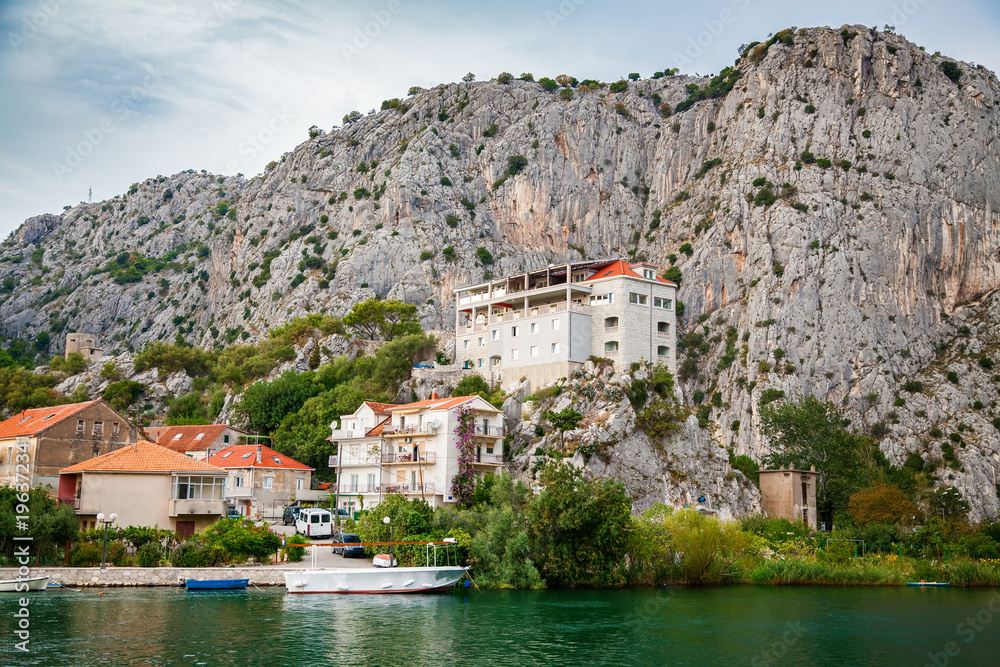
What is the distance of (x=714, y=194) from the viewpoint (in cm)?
13112

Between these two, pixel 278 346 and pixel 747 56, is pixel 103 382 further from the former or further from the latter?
pixel 747 56

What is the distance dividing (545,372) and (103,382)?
56958 millimetres

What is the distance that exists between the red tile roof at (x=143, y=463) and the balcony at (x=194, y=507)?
5.76 feet

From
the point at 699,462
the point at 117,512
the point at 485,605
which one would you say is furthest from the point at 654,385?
the point at 117,512

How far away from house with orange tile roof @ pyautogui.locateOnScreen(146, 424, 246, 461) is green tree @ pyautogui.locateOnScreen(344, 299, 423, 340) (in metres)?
23.8

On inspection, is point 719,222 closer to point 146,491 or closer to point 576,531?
point 576,531

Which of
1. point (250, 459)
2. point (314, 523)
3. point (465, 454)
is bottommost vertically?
point (314, 523)

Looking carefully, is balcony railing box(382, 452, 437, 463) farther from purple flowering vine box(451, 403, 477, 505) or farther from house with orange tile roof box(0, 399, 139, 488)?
house with orange tile roof box(0, 399, 139, 488)

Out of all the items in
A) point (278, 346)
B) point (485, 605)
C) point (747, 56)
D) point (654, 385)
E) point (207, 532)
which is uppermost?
point (747, 56)

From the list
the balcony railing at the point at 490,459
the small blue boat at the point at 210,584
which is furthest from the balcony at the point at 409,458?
the small blue boat at the point at 210,584

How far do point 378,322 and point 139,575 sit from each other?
188ft

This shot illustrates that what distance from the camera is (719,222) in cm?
12350

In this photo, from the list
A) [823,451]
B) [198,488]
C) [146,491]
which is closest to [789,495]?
[823,451]

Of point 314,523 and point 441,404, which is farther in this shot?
point 441,404
